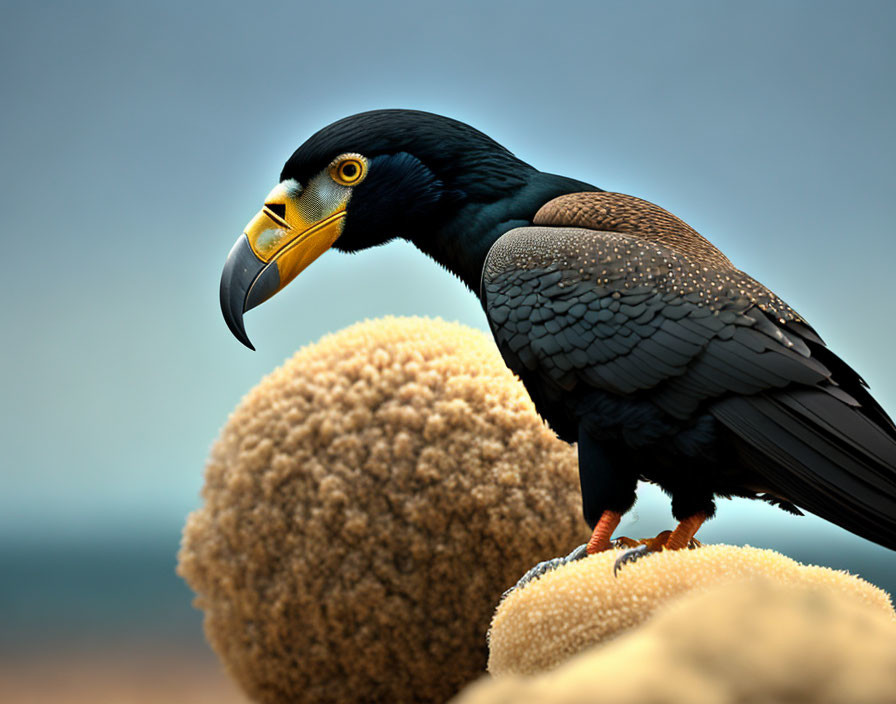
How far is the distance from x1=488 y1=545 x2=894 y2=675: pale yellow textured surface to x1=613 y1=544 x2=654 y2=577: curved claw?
1cm

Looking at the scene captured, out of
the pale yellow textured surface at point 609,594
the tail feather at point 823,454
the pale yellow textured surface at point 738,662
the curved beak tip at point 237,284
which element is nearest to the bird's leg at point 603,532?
the pale yellow textured surface at point 609,594

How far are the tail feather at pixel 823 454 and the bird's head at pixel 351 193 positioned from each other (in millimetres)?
570

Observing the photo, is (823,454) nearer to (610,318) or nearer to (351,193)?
(610,318)

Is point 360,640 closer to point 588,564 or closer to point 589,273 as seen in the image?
point 588,564

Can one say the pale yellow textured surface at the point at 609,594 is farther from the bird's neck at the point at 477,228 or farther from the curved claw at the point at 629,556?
the bird's neck at the point at 477,228

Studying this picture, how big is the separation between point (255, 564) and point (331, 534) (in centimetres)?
19

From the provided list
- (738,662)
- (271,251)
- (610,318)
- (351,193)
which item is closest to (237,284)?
(271,251)

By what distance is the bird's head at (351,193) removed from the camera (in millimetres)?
1343

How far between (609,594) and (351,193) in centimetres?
77

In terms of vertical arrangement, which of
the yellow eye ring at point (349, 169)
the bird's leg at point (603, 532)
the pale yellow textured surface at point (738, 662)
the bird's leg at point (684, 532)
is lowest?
the pale yellow textured surface at point (738, 662)

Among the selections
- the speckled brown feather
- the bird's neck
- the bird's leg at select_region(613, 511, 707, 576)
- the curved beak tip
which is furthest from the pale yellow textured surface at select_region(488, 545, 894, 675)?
the curved beak tip

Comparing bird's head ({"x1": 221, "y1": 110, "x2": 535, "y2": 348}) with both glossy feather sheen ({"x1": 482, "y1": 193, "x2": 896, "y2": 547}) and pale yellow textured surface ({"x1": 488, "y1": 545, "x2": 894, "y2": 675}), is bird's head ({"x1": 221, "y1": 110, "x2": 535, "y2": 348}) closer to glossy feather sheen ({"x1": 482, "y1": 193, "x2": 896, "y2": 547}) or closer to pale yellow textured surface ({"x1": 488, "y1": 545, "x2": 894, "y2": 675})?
glossy feather sheen ({"x1": 482, "y1": 193, "x2": 896, "y2": 547})

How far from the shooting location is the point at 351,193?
1.36m

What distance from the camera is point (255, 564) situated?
72.9 inches
